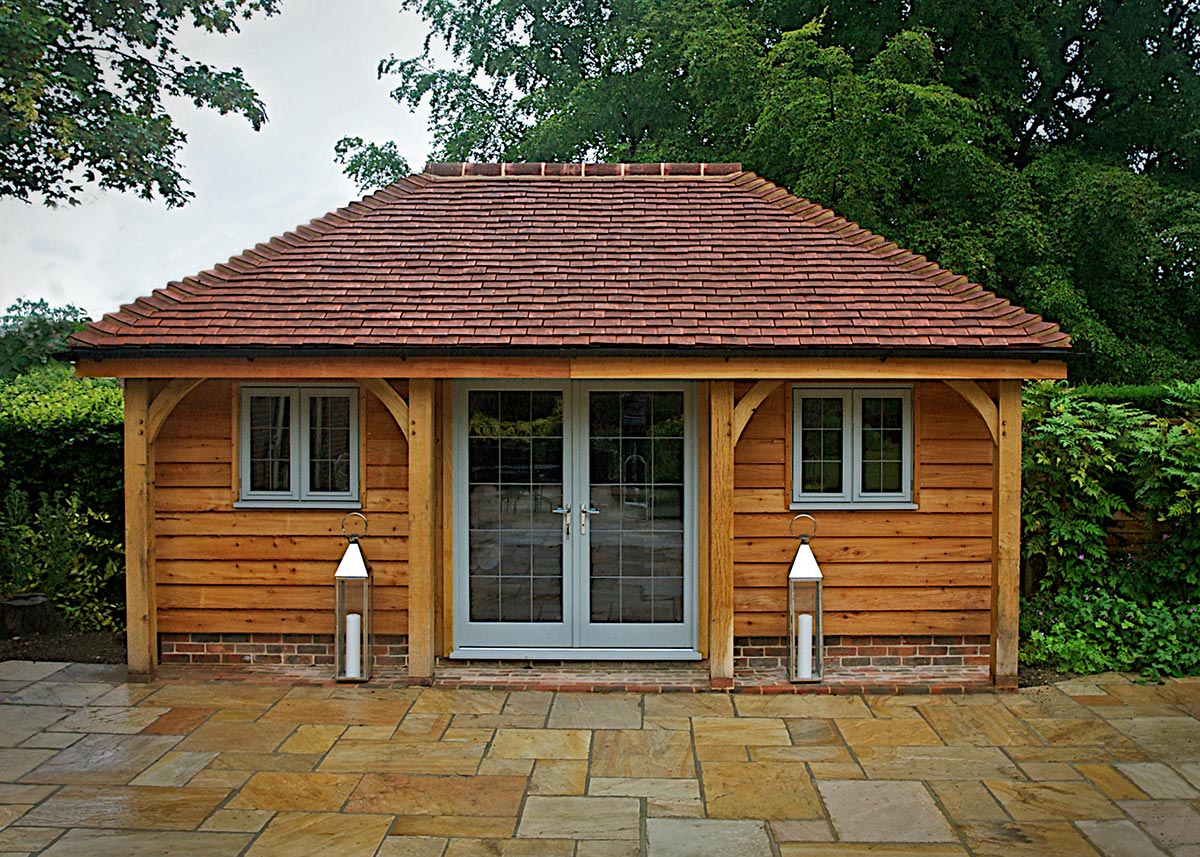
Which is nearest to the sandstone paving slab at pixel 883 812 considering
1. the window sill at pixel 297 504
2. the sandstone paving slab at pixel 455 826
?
the sandstone paving slab at pixel 455 826

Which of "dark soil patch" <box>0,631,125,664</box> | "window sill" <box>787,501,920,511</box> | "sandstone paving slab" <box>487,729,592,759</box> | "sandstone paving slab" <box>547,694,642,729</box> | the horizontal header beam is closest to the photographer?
"sandstone paving slab" <box>487,729,592,759</box>

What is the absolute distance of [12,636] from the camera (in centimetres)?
761

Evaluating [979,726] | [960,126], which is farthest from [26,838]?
[960,126]

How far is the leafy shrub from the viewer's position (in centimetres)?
797

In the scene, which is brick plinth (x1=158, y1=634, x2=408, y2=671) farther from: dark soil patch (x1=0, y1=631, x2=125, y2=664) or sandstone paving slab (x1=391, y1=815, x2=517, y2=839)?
sandstone paving slab (x1=391, y1=815, x2=517, y2=839)

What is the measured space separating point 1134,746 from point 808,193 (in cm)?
780

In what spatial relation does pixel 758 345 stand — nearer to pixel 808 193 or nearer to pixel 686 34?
pixel 808 193

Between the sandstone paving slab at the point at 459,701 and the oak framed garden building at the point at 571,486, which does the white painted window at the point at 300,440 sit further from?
the sandstone paving slab at the point at 459,701

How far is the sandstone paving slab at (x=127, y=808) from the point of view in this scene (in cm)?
444

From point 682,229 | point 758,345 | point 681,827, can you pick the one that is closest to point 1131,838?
point 681,827

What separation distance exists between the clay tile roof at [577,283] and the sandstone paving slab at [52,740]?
2.36 metres

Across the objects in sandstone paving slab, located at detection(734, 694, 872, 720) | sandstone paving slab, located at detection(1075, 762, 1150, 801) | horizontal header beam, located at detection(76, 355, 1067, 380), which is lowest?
sandstone paving slab, located at detection(734, 694, 872, 720)

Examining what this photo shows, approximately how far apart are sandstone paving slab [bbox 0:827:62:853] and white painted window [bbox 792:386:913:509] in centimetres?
468

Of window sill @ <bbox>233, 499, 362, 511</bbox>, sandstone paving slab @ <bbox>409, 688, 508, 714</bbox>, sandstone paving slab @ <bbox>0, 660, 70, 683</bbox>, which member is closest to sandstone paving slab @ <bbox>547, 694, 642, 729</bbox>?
sandstone paving slab @ <bbox>409, 688, 508, 714</bbox>
